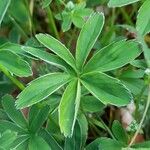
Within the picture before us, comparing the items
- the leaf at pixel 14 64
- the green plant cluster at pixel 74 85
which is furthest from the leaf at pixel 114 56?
the leaf at pixel 14 64

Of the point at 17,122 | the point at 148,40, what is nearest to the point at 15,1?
the point at 148,40

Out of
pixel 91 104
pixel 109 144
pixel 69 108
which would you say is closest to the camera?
pixel 69 108

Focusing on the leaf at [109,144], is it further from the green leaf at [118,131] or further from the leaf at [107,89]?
the leaf at [107,89]

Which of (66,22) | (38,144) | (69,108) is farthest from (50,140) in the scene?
(66,22)

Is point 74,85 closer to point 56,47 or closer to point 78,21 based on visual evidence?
point 56,47

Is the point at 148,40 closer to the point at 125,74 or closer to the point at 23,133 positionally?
the point at 125,74
